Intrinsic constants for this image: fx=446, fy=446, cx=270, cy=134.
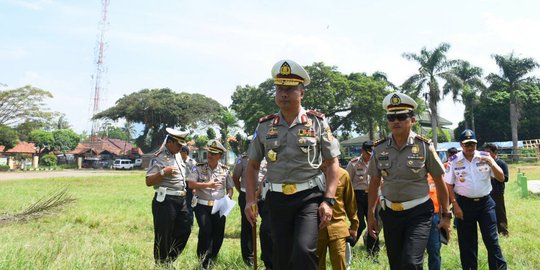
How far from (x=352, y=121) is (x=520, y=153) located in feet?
53.3

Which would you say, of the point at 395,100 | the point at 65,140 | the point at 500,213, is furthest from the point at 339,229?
the point at 65,140

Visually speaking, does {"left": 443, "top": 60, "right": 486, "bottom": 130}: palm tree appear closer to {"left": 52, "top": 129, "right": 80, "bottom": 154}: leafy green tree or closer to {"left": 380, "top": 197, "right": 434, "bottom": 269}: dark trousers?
{"left": 380, "top": 197, "right": 434, "bottom": 269}: dark trousers

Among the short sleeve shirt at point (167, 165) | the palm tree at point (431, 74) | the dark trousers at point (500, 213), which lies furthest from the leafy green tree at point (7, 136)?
the dark trousers at point (500, 213)

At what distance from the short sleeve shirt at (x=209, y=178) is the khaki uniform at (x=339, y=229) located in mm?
2173

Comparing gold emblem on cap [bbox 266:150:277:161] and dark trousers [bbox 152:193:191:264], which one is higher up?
gold emblem on cap [bbox 266:150:277:161]

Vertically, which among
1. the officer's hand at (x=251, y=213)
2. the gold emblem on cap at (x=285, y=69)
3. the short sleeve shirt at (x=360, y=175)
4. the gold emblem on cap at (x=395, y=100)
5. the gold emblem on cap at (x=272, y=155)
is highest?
the gold emblem on cap at (x=285, y=69)

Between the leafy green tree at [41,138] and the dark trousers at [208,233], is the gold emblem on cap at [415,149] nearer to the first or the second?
the dark trousers at [208,233]

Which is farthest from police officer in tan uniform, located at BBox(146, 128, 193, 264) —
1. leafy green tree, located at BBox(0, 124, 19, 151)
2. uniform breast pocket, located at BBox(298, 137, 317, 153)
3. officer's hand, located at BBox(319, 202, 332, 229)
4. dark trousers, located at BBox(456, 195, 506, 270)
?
leafy green tree, located at BBox(0, 124, 19, 151)

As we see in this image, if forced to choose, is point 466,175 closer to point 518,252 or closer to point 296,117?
point 518,252

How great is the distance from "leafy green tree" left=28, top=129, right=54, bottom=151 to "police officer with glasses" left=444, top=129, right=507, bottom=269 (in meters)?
70.0

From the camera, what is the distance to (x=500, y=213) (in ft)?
26.0

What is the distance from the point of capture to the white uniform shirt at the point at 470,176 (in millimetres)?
5312

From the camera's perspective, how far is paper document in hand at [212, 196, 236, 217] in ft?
19.7

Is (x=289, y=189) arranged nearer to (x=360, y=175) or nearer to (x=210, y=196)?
(x=210, y=196)
